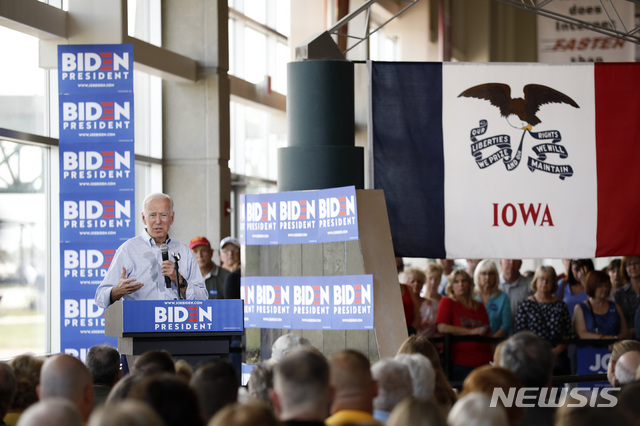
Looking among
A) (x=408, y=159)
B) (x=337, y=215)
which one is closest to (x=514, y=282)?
(x=408, y=159)

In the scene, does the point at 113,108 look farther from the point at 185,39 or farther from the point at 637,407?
the point at 637,407

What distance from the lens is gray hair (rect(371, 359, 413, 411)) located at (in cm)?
404

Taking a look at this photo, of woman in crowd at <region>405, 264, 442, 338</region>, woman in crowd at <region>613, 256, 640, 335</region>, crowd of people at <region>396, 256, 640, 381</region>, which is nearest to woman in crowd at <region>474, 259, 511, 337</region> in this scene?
crowd of people at <region>396, 256, 640, 381</region>

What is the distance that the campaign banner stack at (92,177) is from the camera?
866 centimetres

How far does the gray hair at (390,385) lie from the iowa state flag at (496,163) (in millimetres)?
5060

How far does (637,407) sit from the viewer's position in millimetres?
3588

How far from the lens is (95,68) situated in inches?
345

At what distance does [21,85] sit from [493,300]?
5.26 m

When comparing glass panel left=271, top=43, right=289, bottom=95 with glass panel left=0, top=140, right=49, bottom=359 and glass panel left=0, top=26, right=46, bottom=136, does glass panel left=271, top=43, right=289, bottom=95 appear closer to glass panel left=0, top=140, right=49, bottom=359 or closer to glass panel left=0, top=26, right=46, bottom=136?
glass panel left=0, top=26, right=46, bottom=136

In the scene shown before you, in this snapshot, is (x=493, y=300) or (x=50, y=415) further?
(x=493, y=300)

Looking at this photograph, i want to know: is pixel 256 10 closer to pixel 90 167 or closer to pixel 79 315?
pixel 90 167

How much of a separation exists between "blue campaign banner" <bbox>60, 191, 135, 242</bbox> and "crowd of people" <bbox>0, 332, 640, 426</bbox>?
12.0 feet

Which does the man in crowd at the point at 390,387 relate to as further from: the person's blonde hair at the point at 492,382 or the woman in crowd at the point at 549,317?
the woman in crowd at the point at 549,317

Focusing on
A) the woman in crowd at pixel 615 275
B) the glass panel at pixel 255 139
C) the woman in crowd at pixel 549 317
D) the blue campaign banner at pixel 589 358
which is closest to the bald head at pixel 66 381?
the woman in crowd at pixel 549 317
